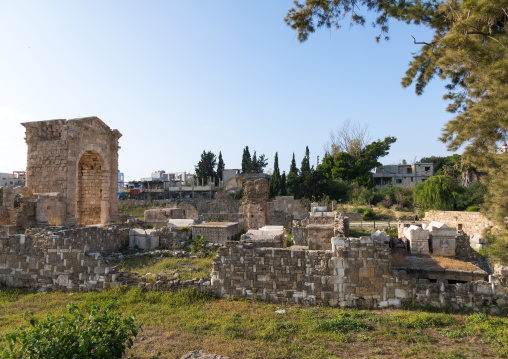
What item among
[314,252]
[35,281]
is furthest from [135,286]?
[314,252]

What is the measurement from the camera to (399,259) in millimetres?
7332

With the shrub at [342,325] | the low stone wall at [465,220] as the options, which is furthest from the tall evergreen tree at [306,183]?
the shrub at [342,325]

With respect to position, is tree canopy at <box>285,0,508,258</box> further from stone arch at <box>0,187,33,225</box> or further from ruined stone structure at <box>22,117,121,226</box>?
stone arch at <box>0,187,33,225</box>

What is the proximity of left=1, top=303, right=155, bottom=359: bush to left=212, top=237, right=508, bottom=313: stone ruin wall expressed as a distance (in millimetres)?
3528

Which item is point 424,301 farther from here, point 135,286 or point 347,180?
point 347,180

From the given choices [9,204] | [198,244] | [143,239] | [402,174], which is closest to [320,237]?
[198,244]

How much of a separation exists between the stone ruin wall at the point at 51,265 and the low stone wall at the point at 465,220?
17.2 metres

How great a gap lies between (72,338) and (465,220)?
2082 cm

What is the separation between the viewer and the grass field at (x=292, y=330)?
4.18 m

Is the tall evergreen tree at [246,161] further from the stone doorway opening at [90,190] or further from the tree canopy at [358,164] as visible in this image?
the stone doorway opening at [90,190]

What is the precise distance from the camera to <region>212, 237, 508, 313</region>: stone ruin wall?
5480mm

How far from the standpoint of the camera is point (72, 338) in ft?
8.63

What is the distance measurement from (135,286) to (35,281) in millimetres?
2625

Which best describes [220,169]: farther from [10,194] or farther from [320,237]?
[320,237]
